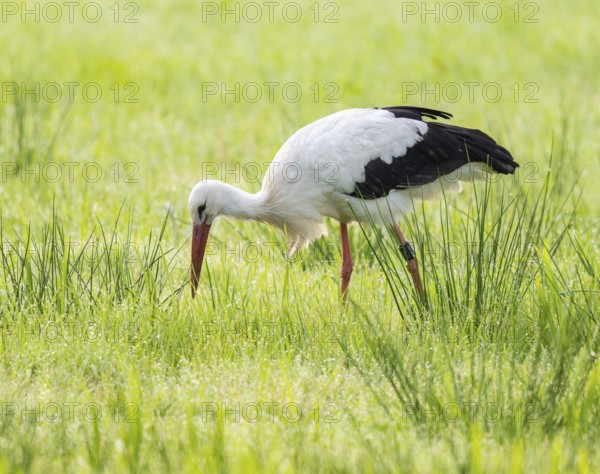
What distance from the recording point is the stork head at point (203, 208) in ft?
19.2

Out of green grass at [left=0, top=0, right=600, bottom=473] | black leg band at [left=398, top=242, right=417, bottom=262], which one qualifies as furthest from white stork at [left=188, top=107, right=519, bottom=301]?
green grass at [left=0, top=0, right=600, bottom=473]

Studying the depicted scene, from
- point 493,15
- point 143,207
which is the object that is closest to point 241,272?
point 143,207

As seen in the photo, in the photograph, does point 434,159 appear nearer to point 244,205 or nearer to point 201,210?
point 244,205

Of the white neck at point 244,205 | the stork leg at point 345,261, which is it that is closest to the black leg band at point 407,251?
the stork leg at point 345,261

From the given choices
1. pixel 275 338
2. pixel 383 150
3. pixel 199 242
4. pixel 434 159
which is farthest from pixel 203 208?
pixel 434 159

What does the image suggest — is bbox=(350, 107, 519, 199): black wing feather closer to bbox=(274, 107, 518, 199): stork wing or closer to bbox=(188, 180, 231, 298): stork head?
bbox=(274, 107, 518, 199): stork wing

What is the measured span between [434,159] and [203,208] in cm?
143

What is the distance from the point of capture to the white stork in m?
5.93

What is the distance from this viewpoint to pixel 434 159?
6191 mm

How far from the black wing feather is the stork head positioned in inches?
32.4

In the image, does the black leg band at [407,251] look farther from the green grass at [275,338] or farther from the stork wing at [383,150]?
the stork wing at [383,150]

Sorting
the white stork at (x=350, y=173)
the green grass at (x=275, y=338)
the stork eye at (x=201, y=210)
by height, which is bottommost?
the green grass at (x=275, y=338)

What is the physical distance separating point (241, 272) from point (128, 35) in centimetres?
770

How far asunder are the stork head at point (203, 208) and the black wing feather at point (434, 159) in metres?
0.82
